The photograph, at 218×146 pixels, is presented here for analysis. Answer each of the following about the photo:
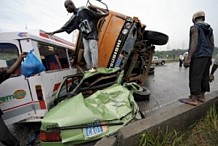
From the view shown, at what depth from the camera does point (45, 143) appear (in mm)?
2334

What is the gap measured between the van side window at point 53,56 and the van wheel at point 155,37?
104 inches

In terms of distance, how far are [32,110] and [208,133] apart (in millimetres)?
2809

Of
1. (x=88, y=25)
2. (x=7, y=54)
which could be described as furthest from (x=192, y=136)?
(x=7, y=54)

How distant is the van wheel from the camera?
5941 millimetres

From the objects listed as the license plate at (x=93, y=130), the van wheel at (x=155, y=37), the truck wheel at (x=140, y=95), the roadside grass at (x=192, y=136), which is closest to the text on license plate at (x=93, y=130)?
the license plate at (x=93, y=130)

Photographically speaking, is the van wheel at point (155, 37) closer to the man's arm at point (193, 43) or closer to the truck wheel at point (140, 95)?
the truck wheel at point (140, 95)

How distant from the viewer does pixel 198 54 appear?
3.46 metres

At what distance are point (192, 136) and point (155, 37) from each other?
3806 millimetres

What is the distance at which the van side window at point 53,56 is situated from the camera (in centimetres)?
358

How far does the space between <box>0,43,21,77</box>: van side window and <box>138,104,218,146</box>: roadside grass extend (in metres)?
2.31

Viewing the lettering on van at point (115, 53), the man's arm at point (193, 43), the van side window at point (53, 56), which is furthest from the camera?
the lettering on van at point (115, 53)

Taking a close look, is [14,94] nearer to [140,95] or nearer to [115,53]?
[115,53]

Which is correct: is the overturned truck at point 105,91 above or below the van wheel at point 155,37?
below

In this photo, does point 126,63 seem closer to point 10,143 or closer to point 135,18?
point 135,18
